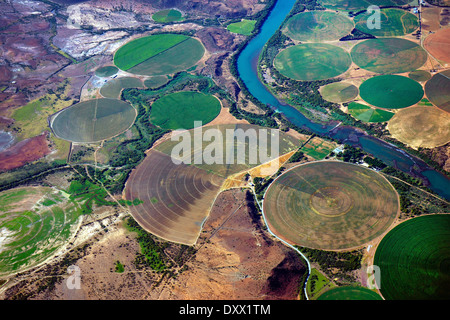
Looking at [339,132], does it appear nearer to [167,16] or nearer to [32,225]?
[32,225]

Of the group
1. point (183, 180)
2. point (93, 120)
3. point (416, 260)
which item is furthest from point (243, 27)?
point (416, 260)

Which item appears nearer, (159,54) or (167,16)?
(159,54)

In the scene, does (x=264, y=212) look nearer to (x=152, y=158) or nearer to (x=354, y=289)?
(x=354, y=289)

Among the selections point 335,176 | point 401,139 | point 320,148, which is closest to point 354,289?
point 335,176

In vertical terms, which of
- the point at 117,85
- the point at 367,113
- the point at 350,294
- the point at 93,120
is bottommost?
the point at 350,294

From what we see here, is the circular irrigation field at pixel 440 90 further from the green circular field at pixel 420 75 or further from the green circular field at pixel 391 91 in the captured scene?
the green circular field at pixel 391 91

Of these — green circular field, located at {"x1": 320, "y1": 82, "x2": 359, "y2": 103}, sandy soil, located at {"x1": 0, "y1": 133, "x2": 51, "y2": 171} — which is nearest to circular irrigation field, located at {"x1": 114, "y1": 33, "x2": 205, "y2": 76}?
sandy soil, located at {"x1": 0, "y1": 133, "x2": 51, "y2": 171}

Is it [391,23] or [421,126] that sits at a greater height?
[391,23]
